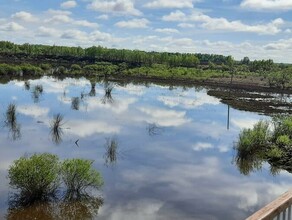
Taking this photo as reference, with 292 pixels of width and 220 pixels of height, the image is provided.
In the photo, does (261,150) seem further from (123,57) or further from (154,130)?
(123,57)

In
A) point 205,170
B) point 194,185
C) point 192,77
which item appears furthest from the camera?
point 192,77

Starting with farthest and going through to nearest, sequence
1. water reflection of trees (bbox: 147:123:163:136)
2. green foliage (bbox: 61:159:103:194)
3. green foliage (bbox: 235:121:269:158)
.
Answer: water reflection of trees (bbox: 147:123:163:136) → green foliage (bbox: 235:121:269:158) → green foliage (bbox: 61:159:103:194)

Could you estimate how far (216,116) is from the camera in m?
41.8

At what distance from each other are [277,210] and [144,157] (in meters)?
20.3

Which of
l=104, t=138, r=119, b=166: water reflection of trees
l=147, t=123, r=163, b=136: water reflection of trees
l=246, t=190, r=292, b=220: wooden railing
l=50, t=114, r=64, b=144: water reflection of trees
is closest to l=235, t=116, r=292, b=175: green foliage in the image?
l=147, t=123, r=163, b=136: water reflection of trees

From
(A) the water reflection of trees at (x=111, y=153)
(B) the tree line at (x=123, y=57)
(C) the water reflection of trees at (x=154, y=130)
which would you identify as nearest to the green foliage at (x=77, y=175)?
(A) the water reflection of trees at (x=111, y=153)

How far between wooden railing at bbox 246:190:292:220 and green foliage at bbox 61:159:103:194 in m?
12.8

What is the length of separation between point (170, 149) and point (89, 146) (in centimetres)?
517

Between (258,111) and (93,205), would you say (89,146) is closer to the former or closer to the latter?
(93,205)

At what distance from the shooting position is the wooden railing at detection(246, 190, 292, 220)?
342 centimetres

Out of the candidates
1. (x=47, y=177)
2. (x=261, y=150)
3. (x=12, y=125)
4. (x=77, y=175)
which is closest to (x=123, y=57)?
(x=12, y=125)

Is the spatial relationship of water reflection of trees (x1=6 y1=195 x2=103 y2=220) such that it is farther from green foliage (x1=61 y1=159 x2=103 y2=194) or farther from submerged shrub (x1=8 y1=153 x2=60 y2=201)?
green foliage (x1=61 y1=159 x2=103 y2=194)

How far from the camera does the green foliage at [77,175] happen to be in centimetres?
1619

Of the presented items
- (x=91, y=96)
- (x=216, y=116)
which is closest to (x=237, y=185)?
(x=216, y=116)
